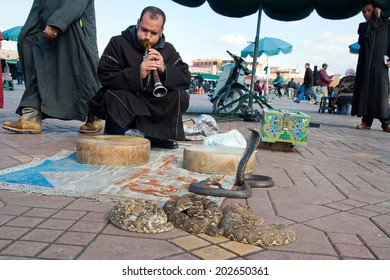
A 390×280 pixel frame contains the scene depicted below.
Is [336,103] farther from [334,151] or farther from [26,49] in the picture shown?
[26,49]

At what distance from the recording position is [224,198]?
7.41 feet

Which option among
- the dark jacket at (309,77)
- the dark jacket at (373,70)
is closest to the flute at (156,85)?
the dark jacket at (373,70)

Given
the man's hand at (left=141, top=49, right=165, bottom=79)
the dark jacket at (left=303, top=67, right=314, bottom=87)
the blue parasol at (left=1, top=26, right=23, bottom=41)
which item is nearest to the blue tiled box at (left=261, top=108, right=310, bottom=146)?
the man's hand at (left=141, top=49, right=165, bottom=79)

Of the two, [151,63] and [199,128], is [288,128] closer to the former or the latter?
[199,128]

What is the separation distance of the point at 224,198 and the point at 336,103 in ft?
29.8

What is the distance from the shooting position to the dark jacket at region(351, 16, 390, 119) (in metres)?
6.36

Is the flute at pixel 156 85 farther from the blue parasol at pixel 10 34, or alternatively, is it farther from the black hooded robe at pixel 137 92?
the blue parasol at pixel 10 34

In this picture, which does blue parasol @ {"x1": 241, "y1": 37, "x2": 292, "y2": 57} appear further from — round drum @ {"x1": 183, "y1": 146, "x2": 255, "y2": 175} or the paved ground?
round drum @ {"x1": 183, "y1": 146, "x2": 255, "y2": 175}

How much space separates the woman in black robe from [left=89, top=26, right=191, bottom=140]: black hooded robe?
4114 mm

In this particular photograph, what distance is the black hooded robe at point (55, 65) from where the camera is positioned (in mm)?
4055

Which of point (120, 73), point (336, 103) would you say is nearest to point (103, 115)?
point (120, 73)

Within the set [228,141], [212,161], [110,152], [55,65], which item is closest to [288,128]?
[228,141]

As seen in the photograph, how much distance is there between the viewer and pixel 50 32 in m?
3.84

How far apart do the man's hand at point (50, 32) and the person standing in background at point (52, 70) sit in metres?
0.16
